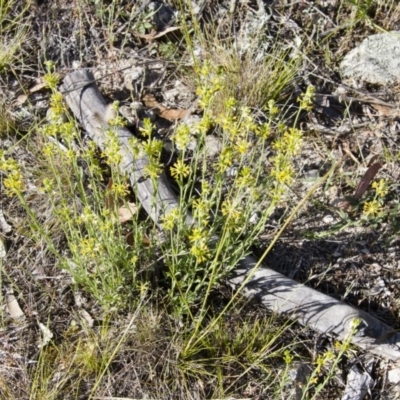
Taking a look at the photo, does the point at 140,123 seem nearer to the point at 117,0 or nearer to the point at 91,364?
the point at 117,0

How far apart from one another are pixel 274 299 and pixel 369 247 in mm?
622

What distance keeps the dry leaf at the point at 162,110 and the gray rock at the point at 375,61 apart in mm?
985

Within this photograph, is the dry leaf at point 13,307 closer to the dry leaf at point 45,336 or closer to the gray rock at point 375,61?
the dry leaf at point 45,336

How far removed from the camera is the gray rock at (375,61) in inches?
140

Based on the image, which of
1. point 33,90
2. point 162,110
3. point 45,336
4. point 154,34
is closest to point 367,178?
point 162,110

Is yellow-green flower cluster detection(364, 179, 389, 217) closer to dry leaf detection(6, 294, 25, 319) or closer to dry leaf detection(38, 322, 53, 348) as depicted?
dry leaf detection(38, 322, 53, 348)

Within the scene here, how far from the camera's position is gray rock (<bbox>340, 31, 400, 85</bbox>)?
357 cm

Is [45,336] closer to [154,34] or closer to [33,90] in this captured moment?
[33,90]

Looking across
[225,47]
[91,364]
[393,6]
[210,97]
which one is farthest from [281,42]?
[91,364]

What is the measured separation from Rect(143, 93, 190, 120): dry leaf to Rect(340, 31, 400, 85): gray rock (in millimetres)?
985

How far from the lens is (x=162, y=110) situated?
11.4 feet

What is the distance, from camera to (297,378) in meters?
2.60

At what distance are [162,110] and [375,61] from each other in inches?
49.4

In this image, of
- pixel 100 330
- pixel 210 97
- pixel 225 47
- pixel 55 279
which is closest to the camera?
pixel 210 97
